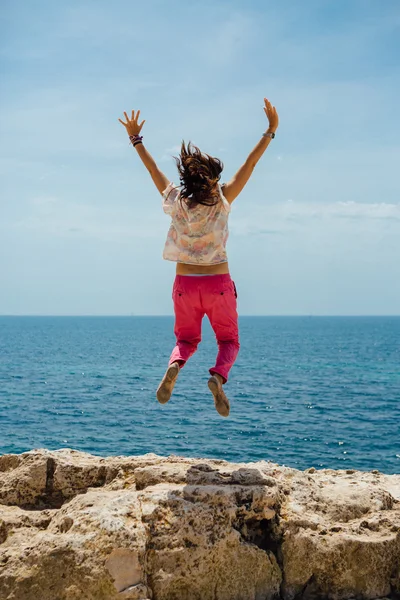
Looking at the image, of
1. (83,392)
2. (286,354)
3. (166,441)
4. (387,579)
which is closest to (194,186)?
(387,579)

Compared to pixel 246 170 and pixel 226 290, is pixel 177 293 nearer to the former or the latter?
pixel 226 290

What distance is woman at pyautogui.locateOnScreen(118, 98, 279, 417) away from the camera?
7480 millimetres

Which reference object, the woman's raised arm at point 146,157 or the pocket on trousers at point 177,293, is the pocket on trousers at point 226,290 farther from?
the woman's raised arm at point 146,157

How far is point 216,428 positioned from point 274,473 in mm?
28443

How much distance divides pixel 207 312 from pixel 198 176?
1641 millimetres

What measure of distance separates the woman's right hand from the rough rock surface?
417 centimetres

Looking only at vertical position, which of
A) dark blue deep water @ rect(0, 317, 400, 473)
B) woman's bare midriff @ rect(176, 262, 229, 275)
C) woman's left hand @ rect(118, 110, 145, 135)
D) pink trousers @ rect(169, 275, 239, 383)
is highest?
woman's left hand @ rect(118, 110, 145, 135)

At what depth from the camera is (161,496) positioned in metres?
7.21

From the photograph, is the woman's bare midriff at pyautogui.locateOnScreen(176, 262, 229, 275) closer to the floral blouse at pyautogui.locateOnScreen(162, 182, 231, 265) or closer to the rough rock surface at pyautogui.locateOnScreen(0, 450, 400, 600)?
the floral blouse at pyautogui.locateOnScreen(162, 182, 231, 265)

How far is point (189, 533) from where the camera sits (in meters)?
7.04

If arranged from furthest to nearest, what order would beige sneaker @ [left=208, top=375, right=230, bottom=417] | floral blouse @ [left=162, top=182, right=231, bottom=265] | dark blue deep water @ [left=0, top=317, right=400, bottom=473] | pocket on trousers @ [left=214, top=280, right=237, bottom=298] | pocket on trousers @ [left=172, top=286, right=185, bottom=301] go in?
dark blue deep water @ [left=0, top=317, right=400, bottom=473] < pocket on trousers @ [left=172, top=286, right=185, bottom=301] < pocket on trousers @ [left=214, top=280, right=237, bottom=298] < floral blouse @ [left=162, top=182, right=231, bottom=265] < beige sneaker @ [left=208, top=375, right=230, bottom=417]

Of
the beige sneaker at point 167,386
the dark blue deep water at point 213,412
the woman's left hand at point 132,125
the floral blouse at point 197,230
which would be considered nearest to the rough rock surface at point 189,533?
the beige sneaker at point 167,386

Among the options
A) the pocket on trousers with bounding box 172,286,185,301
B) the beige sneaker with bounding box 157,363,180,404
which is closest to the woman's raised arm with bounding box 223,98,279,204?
the pocket on trousers with bounding box 172,286,185,301

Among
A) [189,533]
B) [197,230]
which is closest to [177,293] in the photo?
[197,230]
